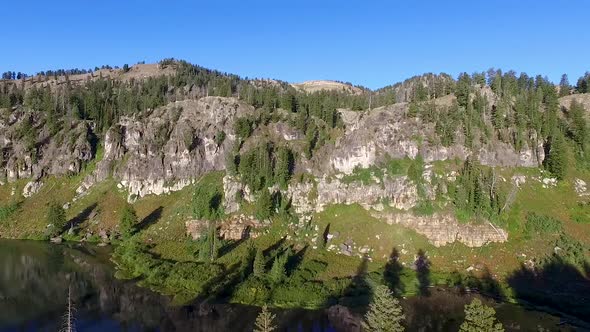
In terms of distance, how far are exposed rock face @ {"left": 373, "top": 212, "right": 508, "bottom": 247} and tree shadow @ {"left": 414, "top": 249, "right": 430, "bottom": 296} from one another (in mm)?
5243

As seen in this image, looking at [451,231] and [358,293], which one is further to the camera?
[451,231]

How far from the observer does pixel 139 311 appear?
65.2 m

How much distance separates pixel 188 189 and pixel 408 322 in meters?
75.1

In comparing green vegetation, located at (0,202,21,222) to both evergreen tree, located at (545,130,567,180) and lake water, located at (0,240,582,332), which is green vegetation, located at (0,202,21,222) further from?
evergreen tree, located at (545,130,567,180)

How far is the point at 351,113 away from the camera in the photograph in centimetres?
12756

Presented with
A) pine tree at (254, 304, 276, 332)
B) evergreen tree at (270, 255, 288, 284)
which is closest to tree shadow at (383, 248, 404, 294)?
evergreen tree at (270, 255, 288, 284)

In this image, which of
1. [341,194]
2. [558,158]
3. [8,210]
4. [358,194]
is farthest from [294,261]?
[8,210]

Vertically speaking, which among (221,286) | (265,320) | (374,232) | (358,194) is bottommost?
(221,286)

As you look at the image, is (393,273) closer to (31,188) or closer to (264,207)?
(264,207)

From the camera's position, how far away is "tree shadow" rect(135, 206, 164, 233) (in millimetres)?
106562

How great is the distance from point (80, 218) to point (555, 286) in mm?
118377

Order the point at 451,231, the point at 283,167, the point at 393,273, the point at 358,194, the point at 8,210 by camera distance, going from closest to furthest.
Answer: the point at 393,273, the point at 451,231, the point at 358,194, the point at 283,167, the point at 8,210

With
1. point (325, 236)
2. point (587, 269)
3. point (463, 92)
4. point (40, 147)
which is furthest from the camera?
point (40, 147)

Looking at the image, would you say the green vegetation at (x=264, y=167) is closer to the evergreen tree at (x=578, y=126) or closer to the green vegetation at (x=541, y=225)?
the green vegetation at (x=541, y=225)
